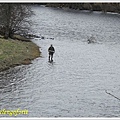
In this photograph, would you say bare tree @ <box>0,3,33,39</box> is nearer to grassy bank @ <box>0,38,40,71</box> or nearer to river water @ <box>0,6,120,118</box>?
grassy bank @ <box>0,38,40,71</box>

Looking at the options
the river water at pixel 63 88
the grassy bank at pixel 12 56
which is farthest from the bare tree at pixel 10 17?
the river water at pixel 63 88

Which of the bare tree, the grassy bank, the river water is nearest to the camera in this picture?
the river water

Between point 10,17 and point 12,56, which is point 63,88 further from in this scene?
point 10,17

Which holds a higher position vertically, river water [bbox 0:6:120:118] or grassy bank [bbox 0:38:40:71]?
grassy bank [bbox 0:38:40:71]

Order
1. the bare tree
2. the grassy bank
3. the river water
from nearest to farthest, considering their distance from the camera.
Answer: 1. the river water
2. the grassy bank
3. the bare tree

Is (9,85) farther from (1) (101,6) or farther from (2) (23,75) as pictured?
(1) (101,6)

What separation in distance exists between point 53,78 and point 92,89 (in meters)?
3.96

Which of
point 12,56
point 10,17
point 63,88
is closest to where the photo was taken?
point 63,88

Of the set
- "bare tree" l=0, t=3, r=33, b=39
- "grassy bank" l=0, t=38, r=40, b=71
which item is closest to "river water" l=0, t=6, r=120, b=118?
"grassy bank" l=0, t=38, r=40, b=71

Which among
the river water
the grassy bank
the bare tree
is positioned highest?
the bare tree

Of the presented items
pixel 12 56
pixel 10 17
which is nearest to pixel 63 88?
pixel 12 56

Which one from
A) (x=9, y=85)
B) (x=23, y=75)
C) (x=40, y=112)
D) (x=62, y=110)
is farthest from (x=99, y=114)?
(x=23, y=75)

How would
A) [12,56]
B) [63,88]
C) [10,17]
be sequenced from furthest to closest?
[10,17], [12,56], [63,88]

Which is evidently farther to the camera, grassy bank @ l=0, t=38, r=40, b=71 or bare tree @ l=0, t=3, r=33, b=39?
bare tree @ l=0, t=3, r=33, b=39
